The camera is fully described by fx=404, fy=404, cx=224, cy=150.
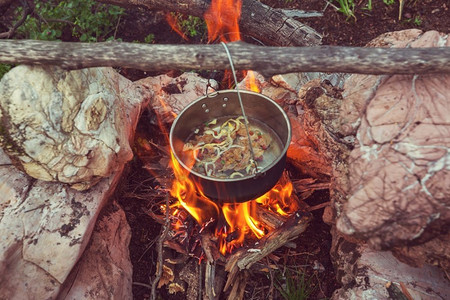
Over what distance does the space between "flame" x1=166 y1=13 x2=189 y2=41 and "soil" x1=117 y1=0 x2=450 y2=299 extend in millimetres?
61

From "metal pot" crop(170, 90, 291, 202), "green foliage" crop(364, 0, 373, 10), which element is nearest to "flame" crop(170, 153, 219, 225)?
"metal pot" crop(170, 90, 291, 202)

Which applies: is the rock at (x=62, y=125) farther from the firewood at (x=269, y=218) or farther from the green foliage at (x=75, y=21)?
the green foliage at (x=75, y=21)

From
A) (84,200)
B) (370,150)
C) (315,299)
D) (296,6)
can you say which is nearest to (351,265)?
(315,299)

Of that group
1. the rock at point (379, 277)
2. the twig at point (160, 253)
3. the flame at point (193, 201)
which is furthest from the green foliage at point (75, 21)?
the rock at point (379, 277)

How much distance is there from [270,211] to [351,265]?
2.89 ft

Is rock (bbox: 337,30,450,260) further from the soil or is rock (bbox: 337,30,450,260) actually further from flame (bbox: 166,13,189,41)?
flame (bbox: 166,13,189,41)

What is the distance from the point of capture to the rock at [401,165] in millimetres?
2551

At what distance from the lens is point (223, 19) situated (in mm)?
4988

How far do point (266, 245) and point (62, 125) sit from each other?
2.01m

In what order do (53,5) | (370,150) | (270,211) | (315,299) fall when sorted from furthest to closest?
(53,5)
(270,211)
(315,299)
(370,150)

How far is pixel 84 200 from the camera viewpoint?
3457mm

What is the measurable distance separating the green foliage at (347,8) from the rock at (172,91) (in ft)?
6.85

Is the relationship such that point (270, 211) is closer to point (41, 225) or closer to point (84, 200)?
point (84, 200)

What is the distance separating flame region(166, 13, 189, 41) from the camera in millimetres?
5587
